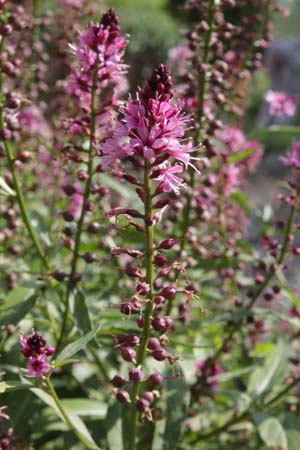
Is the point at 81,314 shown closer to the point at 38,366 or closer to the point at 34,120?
the point at 38,366

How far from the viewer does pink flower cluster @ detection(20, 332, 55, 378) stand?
2051 millimetres

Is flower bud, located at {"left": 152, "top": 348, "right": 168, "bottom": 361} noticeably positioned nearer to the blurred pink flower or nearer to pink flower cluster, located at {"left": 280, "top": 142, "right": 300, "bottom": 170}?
pink flower cluster, located at {"left": 280, "top": 142, "right": 300, "bottom": 170}

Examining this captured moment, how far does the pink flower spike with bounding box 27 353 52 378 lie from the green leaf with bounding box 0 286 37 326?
60cm

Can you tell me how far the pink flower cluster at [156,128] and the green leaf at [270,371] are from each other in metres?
1.81

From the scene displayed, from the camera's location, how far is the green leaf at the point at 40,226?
313 cm

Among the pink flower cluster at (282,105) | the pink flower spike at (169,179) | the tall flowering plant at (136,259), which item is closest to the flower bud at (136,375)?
the tall flowering plant at (136,259)

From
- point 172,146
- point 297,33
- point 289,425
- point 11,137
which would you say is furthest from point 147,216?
point 297,33

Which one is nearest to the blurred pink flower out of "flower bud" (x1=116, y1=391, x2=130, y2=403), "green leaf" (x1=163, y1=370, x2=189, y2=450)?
"green leaf" (x1=163, y1=370, x2=189, y2=450)

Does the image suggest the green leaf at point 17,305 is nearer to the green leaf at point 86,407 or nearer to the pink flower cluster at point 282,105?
the green leaf at point 86,407

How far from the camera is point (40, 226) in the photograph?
10.5 ft

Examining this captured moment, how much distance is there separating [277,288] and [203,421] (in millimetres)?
1070

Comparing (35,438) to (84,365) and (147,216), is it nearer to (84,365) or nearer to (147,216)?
(84,365)

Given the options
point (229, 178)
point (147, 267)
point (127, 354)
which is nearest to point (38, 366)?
point (127, 354)

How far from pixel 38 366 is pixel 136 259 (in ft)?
3.43
